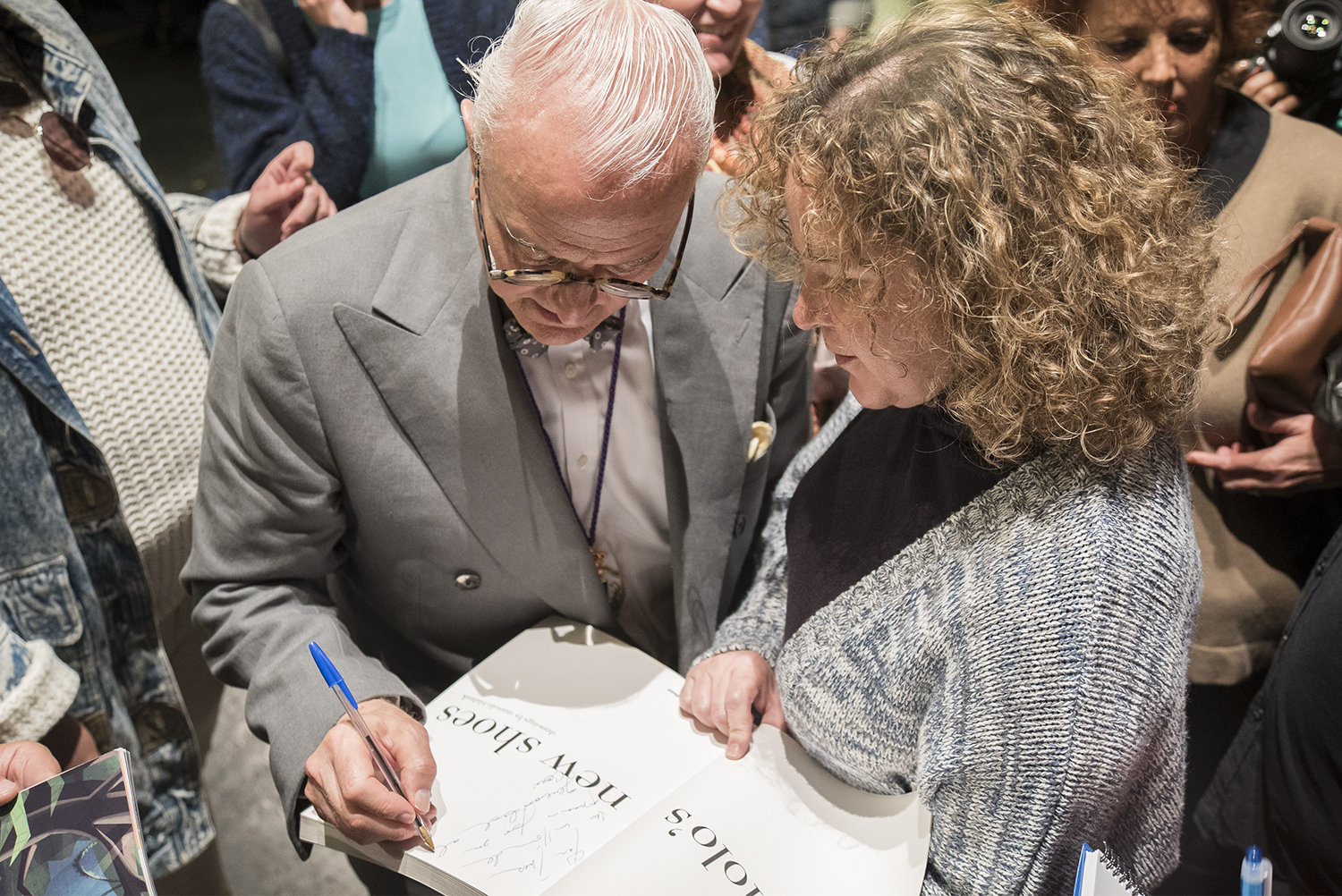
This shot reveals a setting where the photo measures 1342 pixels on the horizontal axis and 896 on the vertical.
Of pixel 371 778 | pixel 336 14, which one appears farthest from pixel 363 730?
pixel 336 14

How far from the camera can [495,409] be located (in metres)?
1.47

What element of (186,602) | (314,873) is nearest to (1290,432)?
(186,602)

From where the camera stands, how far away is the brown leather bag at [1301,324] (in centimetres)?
168

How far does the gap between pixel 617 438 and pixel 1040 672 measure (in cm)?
84

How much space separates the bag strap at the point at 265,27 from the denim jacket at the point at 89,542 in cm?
39

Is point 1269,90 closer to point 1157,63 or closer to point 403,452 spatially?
point 1157,63

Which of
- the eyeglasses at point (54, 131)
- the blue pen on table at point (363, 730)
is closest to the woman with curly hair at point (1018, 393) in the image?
the blue pen on table at point (363, 730)

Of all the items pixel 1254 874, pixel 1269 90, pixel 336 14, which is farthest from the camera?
pixel 1269 90

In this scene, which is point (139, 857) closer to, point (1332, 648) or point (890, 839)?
point (890, 839)

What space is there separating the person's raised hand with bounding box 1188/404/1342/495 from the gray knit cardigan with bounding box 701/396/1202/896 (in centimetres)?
80

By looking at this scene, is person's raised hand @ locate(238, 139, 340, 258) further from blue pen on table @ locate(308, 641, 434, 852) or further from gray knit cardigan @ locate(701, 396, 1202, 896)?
gray knit cardigan @ locate(701, 396, 1202, 896)

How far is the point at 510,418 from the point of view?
1.48m

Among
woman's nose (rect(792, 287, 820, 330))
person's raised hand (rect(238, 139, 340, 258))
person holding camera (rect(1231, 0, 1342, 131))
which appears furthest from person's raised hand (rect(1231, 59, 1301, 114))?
person's raised hand (rect(238, 139, 340, 258))

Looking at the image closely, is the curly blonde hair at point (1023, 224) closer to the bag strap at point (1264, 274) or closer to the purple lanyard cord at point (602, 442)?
the purple lanyard cord at point (602, 442)
